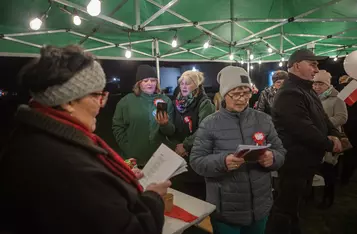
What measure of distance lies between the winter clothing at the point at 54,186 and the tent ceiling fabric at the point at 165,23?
2.71 meters

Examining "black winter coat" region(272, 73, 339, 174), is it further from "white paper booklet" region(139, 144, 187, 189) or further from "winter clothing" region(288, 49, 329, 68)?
"white paper booklet" region(139, 144, 187, 189)

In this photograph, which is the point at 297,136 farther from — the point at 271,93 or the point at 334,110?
the point at 271,93

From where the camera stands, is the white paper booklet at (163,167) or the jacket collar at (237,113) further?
the jacket collar at (237,113)

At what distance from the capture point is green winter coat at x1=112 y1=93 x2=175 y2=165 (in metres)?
2.56

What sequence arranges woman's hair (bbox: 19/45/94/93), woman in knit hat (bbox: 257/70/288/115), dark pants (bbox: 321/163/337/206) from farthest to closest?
woman in knit hat (bbox: 257/70/288/115) < dark pants (bbox: 321/163/337/206) < woman's hair (bbox: 19/45/94/93)

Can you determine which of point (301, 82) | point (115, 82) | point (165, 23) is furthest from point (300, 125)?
point (115, 82)

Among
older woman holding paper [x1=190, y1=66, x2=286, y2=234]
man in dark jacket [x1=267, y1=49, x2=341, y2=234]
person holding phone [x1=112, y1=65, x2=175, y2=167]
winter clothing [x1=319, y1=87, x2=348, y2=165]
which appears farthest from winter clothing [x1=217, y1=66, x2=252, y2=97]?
winter clothing [x1=319, y1=87, x2=348, y2=165]

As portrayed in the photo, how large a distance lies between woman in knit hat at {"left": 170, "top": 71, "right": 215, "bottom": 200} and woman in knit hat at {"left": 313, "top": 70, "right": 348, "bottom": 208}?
5.45 feet

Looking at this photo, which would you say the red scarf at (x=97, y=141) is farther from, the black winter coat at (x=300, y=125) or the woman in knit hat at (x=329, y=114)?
the woman in knit hat at (x=329, y=114)

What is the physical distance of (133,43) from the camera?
16.5 ft

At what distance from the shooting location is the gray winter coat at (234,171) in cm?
165

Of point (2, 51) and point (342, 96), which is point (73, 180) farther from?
point (2, 51)

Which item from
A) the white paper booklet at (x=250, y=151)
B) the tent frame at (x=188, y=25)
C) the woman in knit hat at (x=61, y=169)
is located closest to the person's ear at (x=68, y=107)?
the woman in knit hat at (x=61, y=169)

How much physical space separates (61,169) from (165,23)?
392 centimetres
